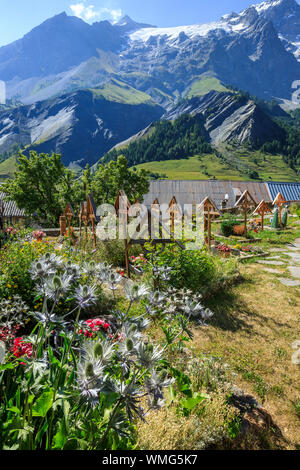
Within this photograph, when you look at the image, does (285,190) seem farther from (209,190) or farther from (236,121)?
(236,121)

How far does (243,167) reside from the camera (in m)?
109

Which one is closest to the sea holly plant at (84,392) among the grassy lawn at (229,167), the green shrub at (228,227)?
the green shrub at (228,227)

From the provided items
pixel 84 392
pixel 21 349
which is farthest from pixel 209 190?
pixel 84 392

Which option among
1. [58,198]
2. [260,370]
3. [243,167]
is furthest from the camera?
[243,167]

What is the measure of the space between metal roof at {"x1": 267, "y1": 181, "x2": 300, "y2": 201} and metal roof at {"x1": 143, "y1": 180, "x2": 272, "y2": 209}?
2.15 feet

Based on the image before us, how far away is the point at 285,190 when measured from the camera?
32.5 metres

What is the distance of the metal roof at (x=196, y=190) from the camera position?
104 ft

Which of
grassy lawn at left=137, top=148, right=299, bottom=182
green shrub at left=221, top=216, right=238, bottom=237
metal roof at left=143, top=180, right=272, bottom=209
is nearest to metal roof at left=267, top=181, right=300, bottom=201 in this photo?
metal roof at left=143, top=180, right=272, bottom=209

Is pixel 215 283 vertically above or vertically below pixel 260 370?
above

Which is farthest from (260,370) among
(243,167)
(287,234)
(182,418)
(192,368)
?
(243,167)

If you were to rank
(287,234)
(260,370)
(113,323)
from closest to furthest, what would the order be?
(260,370) → (113,323) → (287,234)

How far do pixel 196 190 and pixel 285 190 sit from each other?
11005 mm

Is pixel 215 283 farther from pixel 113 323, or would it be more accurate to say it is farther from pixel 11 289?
pixel 11 289

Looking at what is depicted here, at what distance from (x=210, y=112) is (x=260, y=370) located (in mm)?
184748
